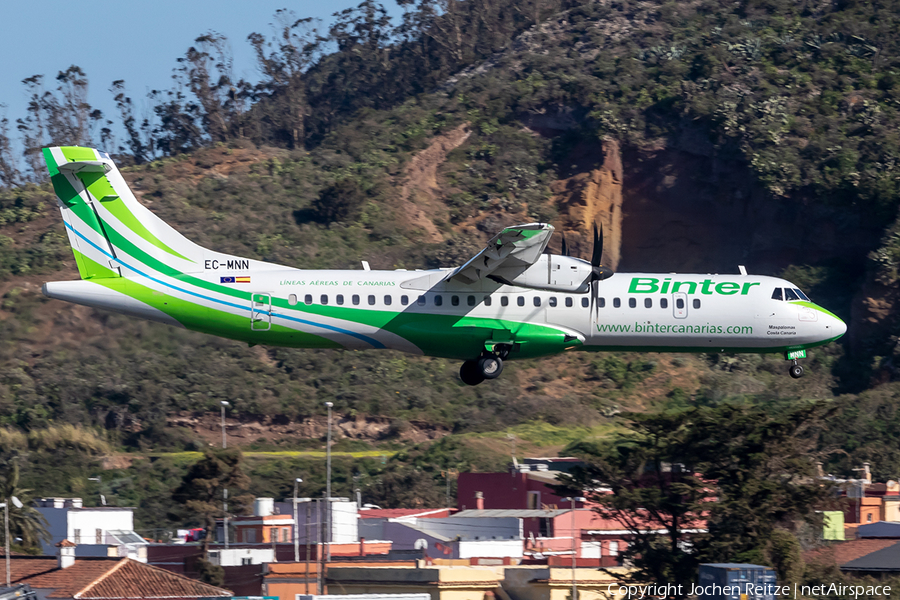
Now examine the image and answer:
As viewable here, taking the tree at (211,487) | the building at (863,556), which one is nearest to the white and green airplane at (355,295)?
the building at (863,556)

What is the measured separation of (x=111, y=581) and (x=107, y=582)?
6.8 inches

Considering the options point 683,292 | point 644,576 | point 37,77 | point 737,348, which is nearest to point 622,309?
point 683,292

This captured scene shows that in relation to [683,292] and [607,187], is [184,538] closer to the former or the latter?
[683,292]

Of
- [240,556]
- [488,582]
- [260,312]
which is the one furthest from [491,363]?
[240,556]

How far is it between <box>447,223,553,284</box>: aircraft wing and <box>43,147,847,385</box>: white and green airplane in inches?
1.6

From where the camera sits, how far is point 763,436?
37.4 metres

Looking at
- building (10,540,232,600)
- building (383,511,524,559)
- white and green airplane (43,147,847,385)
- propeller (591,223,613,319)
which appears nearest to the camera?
white and green airplane (43,147,847,385)

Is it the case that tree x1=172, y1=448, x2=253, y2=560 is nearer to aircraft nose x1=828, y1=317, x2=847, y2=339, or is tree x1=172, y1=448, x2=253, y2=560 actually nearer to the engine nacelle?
the engine nacelle

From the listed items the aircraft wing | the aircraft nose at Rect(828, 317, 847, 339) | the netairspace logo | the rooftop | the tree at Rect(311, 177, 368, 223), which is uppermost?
the tree at Rect(311, 177, 368, 223)

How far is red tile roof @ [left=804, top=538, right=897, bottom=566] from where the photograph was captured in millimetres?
37219

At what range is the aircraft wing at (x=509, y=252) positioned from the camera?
1020 inches

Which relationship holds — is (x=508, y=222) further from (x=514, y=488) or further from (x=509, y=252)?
(x=509, y=252)

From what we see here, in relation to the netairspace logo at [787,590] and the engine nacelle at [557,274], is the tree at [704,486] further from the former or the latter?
the engine nacelle at [557,274]

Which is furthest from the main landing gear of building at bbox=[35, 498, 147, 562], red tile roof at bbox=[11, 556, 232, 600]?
building at bbox=[35, 498, 147, 562]
